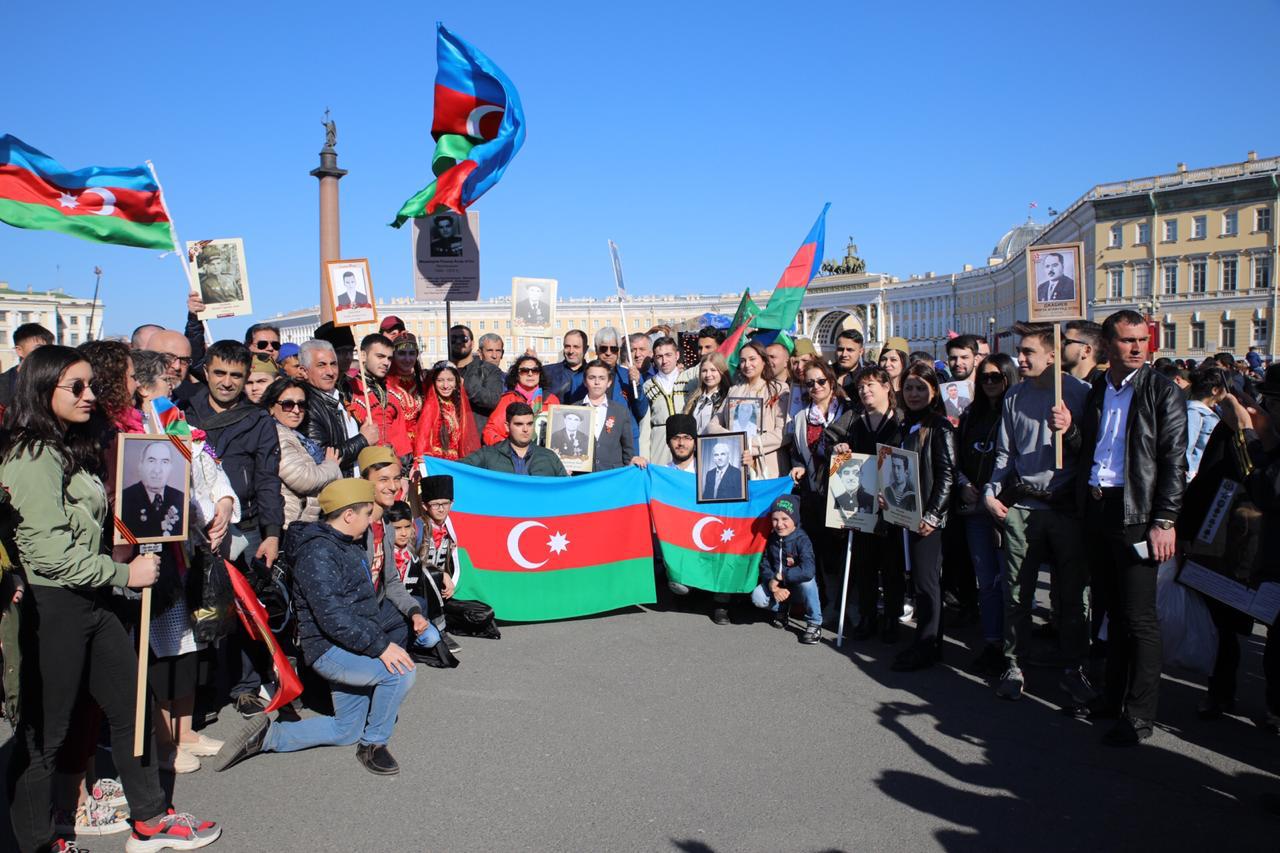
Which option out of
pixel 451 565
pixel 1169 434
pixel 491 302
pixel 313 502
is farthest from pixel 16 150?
pixel 491 302

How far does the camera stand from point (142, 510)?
409cm

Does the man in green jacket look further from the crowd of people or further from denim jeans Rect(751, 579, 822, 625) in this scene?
denim jeans Rect(751, 579, 822, 625)

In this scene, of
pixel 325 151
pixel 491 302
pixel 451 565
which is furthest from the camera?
pixel 491 302

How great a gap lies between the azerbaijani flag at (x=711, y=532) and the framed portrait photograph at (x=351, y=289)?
321 centimetres

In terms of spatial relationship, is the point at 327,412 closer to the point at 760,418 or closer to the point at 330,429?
the point at 330,429

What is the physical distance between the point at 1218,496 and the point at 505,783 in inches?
166

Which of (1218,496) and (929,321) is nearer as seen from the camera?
(1218,496)

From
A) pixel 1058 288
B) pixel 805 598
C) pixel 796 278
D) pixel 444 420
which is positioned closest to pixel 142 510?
pixel 444 420

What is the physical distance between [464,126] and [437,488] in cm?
455

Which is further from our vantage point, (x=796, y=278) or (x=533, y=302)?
(x=533, y=302)

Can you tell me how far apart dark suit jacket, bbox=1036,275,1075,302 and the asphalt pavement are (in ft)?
8.20

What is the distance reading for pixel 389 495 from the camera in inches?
232

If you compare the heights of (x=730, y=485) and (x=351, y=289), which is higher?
(x=351, y=289)

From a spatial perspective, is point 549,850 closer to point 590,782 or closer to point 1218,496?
point 590,782
